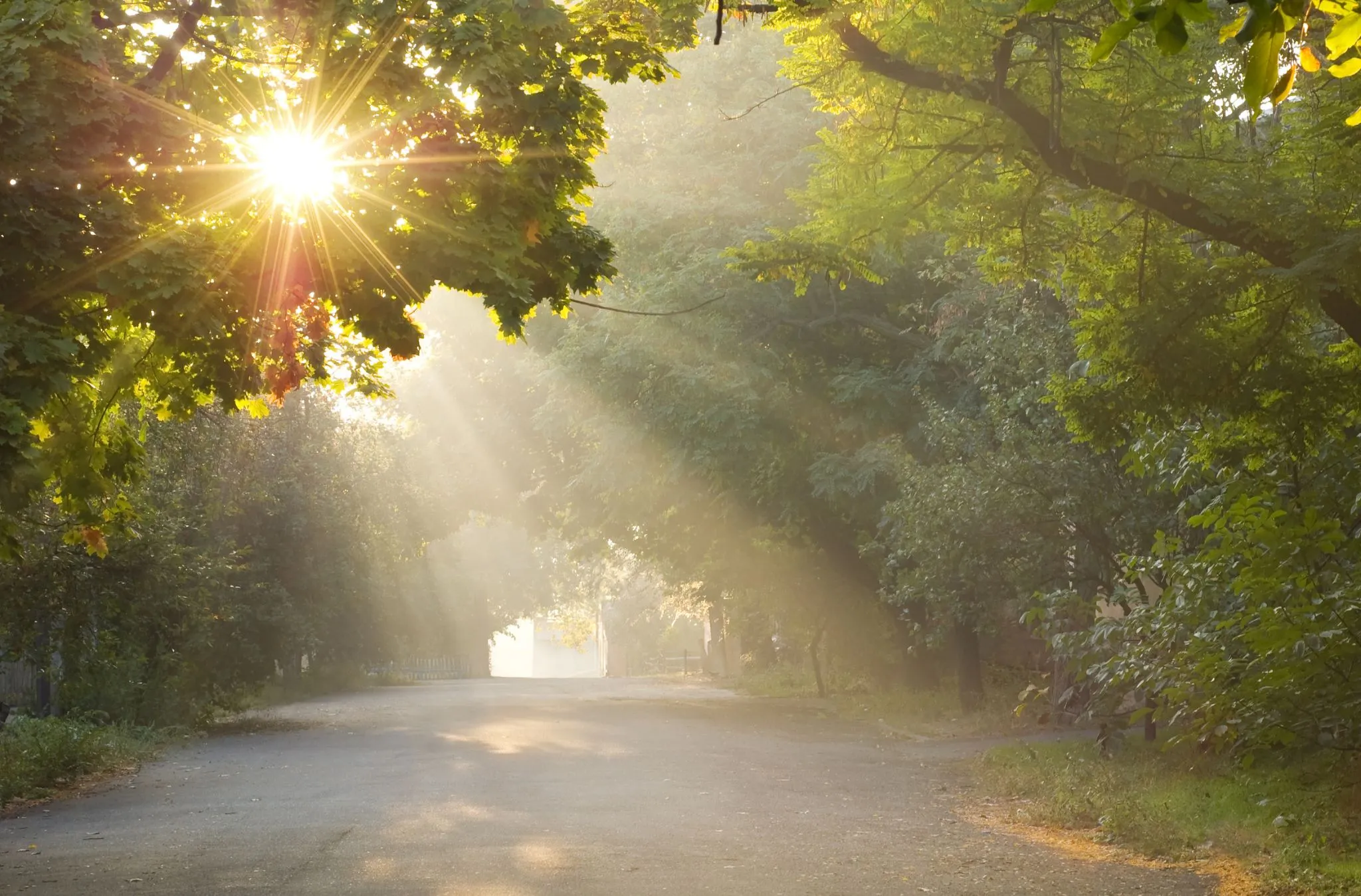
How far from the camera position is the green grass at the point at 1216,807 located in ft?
28.8

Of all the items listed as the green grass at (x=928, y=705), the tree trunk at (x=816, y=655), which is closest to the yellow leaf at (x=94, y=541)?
the green grass at (x=928, y=705)

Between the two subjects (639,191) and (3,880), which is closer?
(3,880)

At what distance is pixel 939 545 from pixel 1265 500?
10.2 m

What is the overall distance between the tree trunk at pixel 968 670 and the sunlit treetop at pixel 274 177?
63.1 feet

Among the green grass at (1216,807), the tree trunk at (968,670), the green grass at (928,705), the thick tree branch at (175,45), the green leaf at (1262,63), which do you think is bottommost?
the green grass at (1216,807)

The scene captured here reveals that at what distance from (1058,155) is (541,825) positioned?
22.2ft

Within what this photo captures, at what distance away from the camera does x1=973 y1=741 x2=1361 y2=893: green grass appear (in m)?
8.79

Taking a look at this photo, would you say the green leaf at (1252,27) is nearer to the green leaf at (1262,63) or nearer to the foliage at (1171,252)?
the green leaf at (1262,63)

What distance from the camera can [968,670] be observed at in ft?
87.1

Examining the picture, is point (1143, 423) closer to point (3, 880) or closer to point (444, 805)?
point (444, 805)

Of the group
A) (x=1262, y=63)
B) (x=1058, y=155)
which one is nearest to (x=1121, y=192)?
(x=1058, y=155)

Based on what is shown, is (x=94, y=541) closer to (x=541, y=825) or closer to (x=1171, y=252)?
(x=541, y=825)

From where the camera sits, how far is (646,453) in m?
29.5

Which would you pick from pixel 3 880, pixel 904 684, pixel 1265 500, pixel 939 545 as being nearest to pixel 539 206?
pixel 1265 500
